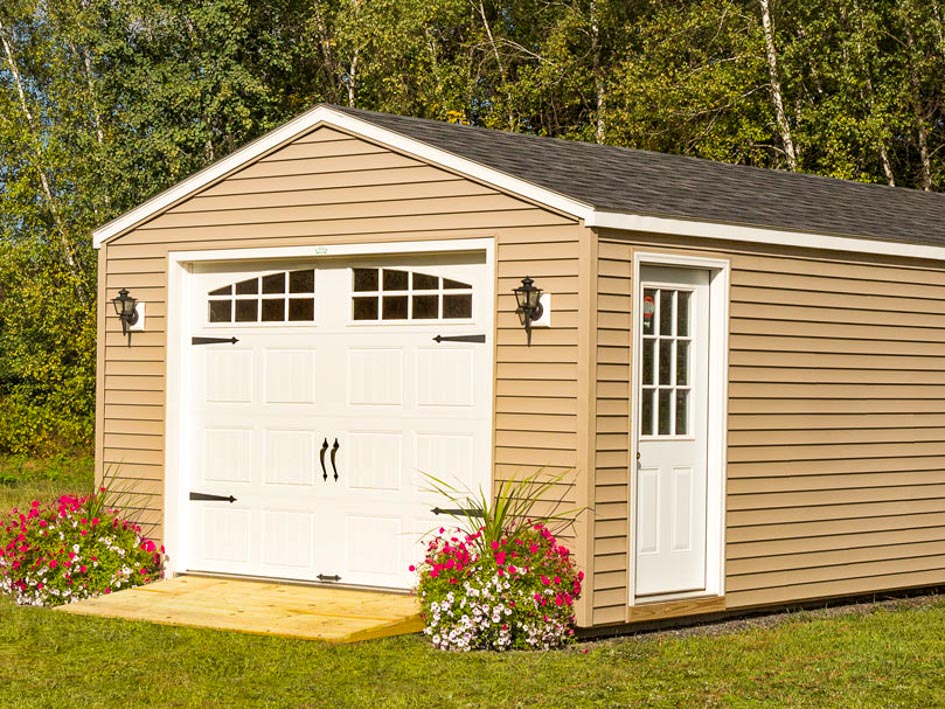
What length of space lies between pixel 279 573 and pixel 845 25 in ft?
45.3

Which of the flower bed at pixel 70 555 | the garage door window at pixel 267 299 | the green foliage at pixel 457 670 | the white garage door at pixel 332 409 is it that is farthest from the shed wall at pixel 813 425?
the flower bed at pixel 70 555

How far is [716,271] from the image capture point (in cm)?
898

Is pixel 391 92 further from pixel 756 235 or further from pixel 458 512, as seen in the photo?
pixel 458 512

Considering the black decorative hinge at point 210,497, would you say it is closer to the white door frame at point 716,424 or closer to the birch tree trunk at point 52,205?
the white door frame at point 716,424

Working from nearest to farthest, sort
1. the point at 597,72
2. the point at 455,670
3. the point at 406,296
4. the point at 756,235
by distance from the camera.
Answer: the point at 455,670, the point at 756,235, the point at 406,296, the point at 597,72

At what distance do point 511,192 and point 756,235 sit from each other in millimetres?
1724

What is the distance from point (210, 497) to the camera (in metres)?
10.0

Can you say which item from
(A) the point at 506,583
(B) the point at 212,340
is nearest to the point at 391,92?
(B) the point at 212,340

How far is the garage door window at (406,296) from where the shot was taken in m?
A: 9.06

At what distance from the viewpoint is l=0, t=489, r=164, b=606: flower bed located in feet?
30.5

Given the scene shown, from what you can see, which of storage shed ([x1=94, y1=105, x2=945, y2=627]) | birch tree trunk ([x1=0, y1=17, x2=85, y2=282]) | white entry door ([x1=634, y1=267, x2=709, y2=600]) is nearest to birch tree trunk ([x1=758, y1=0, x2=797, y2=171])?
storage shed ([x1=94, y1=105, x2=945, y2=627])

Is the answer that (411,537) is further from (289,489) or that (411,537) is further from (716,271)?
(716,271)

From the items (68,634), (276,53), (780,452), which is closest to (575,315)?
(780,452)

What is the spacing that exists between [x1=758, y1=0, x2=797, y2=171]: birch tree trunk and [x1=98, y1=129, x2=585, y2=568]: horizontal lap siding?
11589 mm
